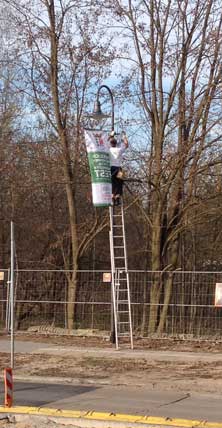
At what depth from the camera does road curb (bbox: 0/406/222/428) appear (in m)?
8.69

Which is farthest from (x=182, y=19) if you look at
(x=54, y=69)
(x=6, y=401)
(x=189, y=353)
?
(x=6, y=401)

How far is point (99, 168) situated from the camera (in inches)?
623

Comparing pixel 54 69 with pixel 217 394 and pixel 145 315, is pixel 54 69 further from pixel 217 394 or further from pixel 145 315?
pixel 217 394

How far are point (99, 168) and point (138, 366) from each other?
446 centimetres

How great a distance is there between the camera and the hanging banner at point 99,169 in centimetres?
1581

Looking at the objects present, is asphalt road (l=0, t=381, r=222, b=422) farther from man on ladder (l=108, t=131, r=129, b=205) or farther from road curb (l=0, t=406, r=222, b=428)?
man on ladder (l=108, t=131, r=129, b=205)

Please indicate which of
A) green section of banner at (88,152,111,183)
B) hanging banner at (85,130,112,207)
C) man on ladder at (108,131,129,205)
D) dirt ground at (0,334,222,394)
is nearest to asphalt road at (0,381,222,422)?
dirt ground at (0,334,222,394)

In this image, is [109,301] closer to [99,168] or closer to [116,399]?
[99,168]

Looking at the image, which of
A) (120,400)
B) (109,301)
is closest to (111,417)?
(120,400)

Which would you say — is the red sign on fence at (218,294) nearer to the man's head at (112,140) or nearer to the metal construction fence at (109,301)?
the metal construction fence at (109,301)

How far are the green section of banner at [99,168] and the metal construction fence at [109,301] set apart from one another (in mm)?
3989

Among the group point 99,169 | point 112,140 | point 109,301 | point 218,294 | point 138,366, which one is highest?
point 112,140

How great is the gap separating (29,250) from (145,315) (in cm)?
733

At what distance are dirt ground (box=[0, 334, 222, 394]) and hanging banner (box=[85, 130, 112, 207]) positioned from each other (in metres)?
3.46
